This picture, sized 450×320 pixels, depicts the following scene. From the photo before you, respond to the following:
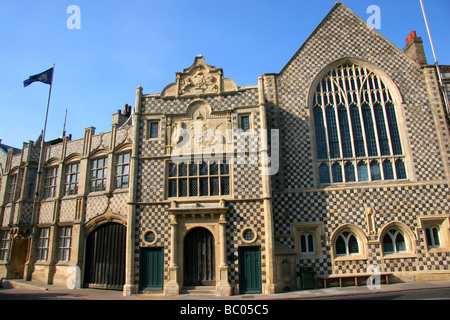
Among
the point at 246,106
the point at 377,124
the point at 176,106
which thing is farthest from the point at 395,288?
the point at 176,106

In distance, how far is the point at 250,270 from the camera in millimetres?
15109

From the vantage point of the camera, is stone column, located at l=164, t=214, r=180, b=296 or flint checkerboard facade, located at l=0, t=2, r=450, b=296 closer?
stone column, located at l=164, t=214, r=180, b=296

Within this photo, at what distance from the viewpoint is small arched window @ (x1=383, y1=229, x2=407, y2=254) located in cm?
1596

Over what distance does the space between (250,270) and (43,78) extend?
20296 millimetres

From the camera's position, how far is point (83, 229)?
19.3 meters

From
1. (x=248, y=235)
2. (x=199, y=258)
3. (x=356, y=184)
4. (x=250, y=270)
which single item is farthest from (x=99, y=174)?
(x=356, y=184)

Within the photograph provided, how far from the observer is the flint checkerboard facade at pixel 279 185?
15.5 metres

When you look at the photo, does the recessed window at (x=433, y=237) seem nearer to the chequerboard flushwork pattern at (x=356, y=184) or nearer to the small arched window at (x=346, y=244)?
the chequerboard flushwork pattern at (x=356, y=184)

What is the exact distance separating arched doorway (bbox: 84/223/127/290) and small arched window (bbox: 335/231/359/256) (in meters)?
12.0

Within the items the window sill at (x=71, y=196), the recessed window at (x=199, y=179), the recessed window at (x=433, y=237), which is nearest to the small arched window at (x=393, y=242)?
the recessed window at (x=433, y=237)

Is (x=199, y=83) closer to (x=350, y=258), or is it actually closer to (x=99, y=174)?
(x=99, y=174)

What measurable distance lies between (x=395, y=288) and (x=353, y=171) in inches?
243

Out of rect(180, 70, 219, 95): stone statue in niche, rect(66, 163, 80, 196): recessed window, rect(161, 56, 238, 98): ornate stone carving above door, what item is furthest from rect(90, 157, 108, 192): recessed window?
rect(180, 70, 219, 95): stone statue in niche

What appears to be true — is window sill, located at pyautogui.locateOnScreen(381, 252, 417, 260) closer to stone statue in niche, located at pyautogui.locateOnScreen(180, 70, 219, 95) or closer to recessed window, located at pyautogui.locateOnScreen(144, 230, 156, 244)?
recessed window, located at pyautogui.locateOnScreen(144, 230, 156, 244)
